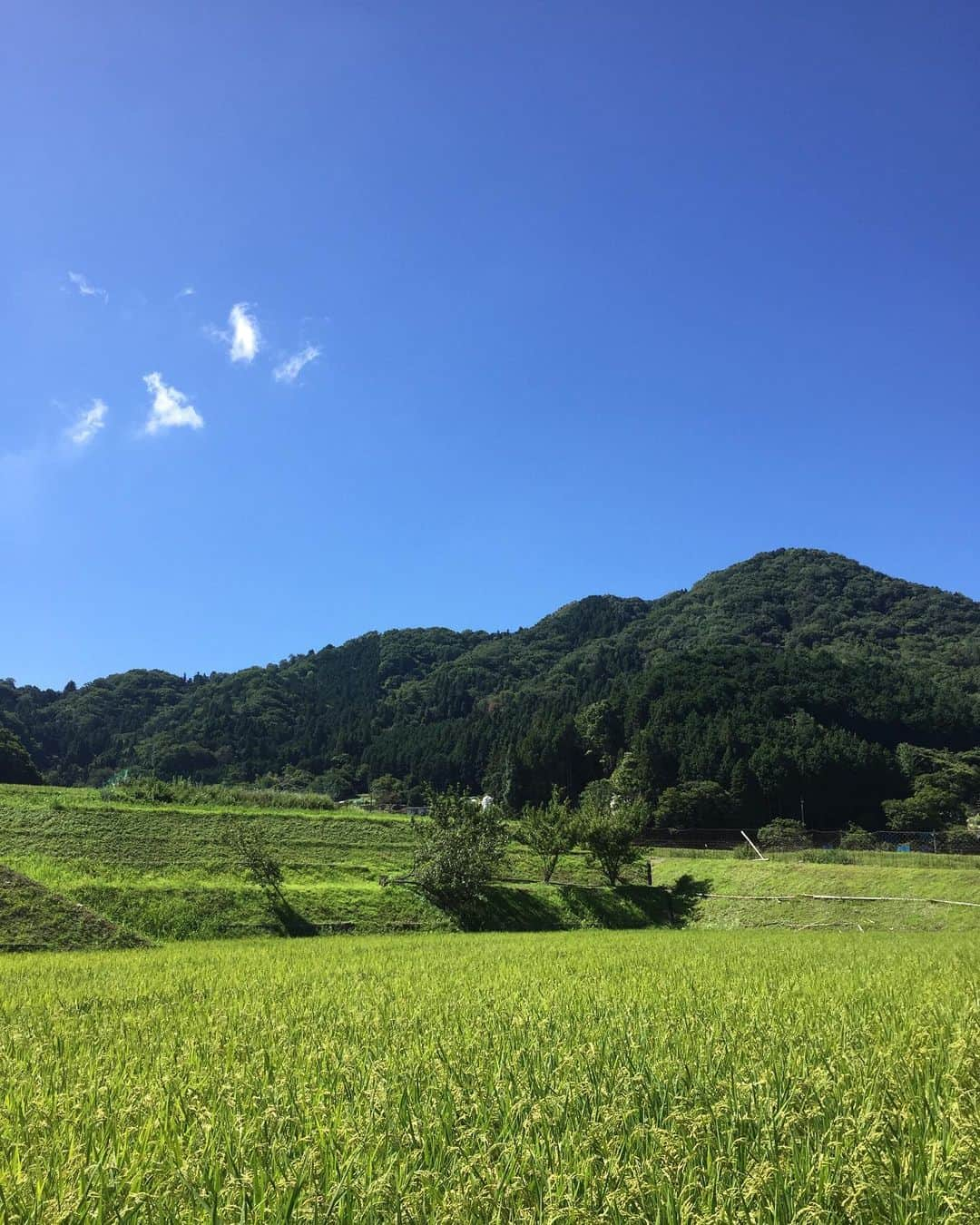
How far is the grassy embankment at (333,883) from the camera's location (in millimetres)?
22406

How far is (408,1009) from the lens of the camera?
271 inches

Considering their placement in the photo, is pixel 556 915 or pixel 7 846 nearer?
pixel 7 846

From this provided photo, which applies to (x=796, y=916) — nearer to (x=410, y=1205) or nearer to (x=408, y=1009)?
(x=408, y=1009)

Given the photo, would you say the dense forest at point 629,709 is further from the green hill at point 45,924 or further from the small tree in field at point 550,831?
the green hill at point 45,924

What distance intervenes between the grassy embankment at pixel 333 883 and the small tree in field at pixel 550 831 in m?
1.95

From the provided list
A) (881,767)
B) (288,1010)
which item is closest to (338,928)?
(288,1010)

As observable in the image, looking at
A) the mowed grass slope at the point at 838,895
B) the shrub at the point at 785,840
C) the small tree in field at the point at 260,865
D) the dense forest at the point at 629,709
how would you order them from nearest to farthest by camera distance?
the mowed grass slope at the point at 838,895 < the small tree in field at the point at 260,865 < the shrub at the point at 785,840 < the dense forest at the point at 629,709

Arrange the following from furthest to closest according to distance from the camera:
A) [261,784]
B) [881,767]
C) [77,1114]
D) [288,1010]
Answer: [261,784]
[881,767]
[288,1010]
[77,1114]

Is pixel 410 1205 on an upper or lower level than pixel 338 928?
upper

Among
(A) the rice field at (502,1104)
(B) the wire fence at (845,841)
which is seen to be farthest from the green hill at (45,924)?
(B) the wire fence at (845,841)

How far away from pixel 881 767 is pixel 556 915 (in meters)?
54.2

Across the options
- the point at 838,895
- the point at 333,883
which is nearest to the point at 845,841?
the point at 838,895

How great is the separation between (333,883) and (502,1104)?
25.9m

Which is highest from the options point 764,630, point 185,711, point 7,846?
point 764,630
